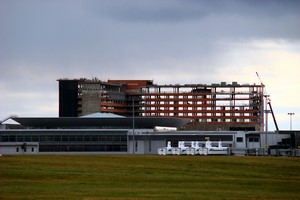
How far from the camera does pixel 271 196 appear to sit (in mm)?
55281

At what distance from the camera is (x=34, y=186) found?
206 ft

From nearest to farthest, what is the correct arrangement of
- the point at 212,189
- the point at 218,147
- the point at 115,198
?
the point at 115,198, the point at 212,189, the point at 218,147

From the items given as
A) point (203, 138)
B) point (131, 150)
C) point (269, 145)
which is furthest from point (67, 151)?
point (269, 145)

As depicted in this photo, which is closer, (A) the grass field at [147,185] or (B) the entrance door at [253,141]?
(A) the grass field at [147,185]

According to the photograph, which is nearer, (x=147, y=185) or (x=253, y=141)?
(x=147, y=185)

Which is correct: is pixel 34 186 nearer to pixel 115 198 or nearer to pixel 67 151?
pixel 115 198

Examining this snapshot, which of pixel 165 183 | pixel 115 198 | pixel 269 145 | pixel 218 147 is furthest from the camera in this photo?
pixel 269 145

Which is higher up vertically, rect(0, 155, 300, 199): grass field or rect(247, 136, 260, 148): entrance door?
rect(247, 136, 260, 148): entrance door

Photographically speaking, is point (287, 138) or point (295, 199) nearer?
point (295, 199)

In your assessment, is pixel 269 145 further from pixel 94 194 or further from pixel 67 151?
pixel 94 194

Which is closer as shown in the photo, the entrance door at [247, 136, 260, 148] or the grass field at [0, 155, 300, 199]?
the grass field at [0, 155, 300, 199]

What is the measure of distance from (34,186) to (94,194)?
9225mm

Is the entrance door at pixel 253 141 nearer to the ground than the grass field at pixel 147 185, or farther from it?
farther from it

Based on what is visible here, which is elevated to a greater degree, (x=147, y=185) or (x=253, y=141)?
(x=253, y=141)
